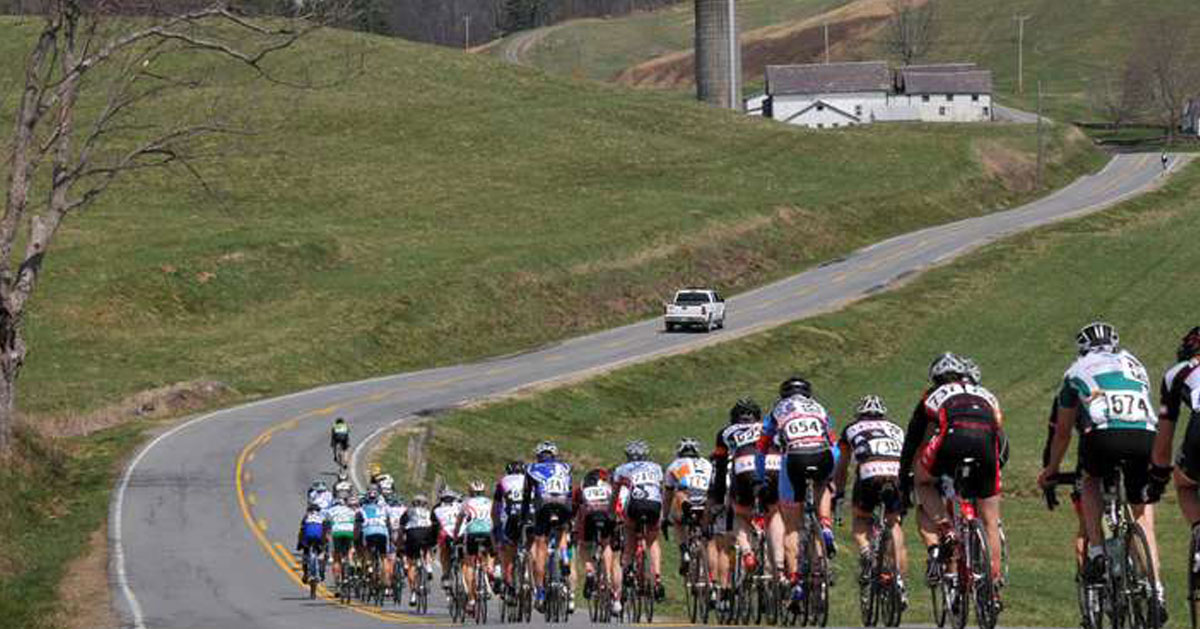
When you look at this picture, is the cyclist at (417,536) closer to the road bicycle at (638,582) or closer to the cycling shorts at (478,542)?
the cycling shorts at (478,542)

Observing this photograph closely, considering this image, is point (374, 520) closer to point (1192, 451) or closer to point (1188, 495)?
point (1188, 495)

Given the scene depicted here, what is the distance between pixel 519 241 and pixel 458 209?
9.15 m

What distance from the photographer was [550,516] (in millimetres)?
26016

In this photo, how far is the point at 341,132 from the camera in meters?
119

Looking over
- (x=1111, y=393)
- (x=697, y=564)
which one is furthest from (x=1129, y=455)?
(x=697, y=564)

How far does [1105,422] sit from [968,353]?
59985mm

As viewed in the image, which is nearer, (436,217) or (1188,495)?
(1188,495)

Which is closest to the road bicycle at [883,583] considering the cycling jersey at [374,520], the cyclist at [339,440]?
the cycling jersey at [374,520]

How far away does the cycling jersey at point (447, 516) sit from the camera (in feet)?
96.1

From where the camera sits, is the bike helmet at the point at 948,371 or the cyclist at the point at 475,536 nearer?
the bike helmet at the point at 948,371

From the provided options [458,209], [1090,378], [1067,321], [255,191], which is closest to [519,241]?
[458,209]

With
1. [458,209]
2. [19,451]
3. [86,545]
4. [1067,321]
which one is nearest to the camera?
[86,545]

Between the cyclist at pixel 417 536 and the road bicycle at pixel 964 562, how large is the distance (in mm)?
13336

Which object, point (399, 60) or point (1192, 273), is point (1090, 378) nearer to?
point (1192, 273)
